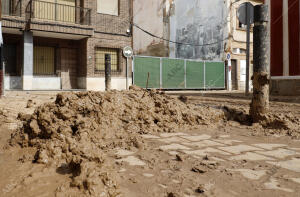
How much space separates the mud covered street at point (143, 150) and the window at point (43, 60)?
11.2 metres

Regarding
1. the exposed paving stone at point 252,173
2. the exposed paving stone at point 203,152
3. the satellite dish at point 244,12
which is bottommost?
the exposed paving stone at point 252,173

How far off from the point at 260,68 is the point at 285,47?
7.65 m

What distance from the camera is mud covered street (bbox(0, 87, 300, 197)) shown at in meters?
1.94

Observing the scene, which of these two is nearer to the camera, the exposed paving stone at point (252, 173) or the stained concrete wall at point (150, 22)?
the exposed paving stone at point (252, 173)

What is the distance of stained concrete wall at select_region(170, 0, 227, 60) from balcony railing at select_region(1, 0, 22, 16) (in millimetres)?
11914

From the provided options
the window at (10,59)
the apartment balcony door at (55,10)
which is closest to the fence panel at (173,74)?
the apartment balcony door at (55,10)

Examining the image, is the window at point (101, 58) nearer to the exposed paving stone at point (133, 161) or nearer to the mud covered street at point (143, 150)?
the mud covered street at point (143, 150)

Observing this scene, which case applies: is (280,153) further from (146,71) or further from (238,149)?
(146,71)

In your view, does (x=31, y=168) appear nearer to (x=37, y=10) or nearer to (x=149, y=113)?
(x=149, y=113)

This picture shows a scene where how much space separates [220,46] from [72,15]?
10591 mm

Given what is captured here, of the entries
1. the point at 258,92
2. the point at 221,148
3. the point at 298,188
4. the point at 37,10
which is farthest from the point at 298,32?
the point at 37,10

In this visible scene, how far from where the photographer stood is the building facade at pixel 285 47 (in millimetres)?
10406

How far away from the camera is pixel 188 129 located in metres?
3.96

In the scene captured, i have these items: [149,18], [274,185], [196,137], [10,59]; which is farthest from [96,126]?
[149,18]
